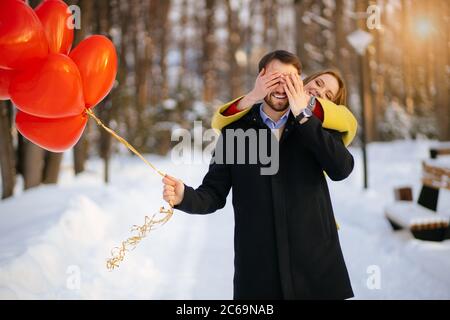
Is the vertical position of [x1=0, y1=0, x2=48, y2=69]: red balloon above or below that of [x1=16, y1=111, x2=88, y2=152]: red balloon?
above

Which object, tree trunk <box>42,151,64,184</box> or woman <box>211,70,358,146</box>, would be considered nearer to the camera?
Result: woman <box>211,70,358,146</box>

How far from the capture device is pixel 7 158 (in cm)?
702

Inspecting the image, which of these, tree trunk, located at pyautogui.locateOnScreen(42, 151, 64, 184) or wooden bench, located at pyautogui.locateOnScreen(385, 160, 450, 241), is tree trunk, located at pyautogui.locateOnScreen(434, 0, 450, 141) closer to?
wooden bench, located at pyautogui.locateOnScreen(385, 160, 450, 241)

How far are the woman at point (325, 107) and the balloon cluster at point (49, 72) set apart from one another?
737 millimetres

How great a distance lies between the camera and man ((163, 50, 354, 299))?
1829 mm

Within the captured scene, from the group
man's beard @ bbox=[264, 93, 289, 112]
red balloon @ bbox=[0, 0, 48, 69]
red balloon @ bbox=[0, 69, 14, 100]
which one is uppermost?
red balloon @ bbox=[0, 0, 48, 69]

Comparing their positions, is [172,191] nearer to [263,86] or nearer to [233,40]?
[263,86]

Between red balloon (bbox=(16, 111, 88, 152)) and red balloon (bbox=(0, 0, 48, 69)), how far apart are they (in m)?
0.29

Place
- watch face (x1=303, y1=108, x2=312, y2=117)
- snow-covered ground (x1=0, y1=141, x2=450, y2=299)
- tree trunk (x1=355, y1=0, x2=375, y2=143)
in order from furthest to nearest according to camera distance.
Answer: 1. tree trunk (x1=355, y1=0, x2=375, y2=143)
2. snow-covered ground (x1=0, y1=141, x2=450, y2=299)
3. watch face (x1=303, y1=108, x2=312, y2=117)

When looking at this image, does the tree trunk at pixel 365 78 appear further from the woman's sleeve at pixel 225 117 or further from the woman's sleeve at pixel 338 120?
the woman's sleeve at pixel 225 117

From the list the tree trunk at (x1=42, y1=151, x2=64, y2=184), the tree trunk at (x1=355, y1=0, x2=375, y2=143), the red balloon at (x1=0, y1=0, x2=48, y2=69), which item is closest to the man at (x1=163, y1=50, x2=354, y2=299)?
the red balloon at (x1=0, y1=0, x2=48, y2=69)

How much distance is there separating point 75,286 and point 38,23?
2.44 meters

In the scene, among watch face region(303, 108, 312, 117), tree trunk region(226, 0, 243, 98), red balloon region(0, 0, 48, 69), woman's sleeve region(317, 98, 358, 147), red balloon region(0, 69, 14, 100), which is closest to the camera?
watch face region(303, 108, 312, 117)
